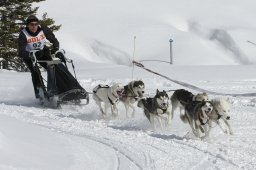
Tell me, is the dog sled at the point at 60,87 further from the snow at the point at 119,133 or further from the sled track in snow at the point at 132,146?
the sled track in snow at the point at 132,146

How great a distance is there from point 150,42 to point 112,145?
30606mm

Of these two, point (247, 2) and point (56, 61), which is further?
point (247, 2)

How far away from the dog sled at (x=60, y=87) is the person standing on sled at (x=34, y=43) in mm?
175

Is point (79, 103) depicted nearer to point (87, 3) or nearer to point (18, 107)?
point (18, 107)

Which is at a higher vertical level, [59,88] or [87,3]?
[87,3]

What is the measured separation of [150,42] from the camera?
3622 centimetres

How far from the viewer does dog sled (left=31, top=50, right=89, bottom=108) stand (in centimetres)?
894

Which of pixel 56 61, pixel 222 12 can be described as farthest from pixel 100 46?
pixel 56 61

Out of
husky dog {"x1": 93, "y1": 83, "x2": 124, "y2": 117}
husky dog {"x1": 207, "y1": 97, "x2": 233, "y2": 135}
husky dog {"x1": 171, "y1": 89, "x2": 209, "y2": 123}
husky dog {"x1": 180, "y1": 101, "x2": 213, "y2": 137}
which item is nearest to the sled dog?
husky dog {"x1": 171, "y1": 89, "x2": 209, "y2": 123}

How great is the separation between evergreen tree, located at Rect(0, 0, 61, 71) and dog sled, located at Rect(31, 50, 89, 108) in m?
10.9

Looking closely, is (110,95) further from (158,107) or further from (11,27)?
(11,27)

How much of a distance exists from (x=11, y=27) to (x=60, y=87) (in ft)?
37.9

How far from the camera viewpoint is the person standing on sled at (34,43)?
9.34m

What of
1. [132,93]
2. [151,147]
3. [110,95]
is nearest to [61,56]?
[110,95]
